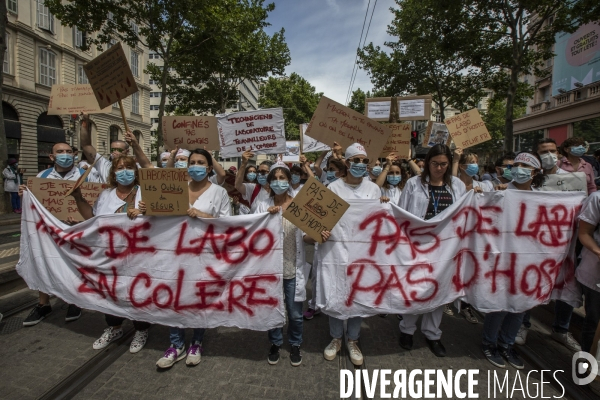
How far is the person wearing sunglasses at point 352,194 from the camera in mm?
3229

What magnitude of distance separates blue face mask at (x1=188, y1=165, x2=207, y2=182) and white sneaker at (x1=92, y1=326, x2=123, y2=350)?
1731mm

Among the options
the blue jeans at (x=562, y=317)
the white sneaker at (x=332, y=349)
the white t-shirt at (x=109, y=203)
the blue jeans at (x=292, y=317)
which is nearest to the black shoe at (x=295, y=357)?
the blue jeans at (x=292, y=317)

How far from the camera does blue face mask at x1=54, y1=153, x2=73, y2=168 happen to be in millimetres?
4234

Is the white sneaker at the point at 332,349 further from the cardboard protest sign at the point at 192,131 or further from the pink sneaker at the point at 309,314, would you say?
the cardboard protest sign at the point at 192,131

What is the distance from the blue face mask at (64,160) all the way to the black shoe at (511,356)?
5212mm

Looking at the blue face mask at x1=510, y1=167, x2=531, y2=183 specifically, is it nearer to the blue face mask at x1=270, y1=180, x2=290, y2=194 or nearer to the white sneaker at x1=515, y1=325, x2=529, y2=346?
the white sneaker at x1=515, y1=325, x2=529, y2=346

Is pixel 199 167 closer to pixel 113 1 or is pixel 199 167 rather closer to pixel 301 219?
pixel 301 219

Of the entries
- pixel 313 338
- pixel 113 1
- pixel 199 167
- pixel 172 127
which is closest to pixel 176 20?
pixel 113 1

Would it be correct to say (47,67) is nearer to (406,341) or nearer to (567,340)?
(406,341)

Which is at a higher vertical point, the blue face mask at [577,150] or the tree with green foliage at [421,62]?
the tree with green foliage at [421,62]

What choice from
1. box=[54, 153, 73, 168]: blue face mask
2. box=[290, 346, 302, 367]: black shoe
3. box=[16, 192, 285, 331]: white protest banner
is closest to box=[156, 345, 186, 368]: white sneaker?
box=[16, 192, 285, 331]: white protest banner

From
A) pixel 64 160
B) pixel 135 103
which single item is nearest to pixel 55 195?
pixel 64 160

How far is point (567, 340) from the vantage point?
352 centimetres

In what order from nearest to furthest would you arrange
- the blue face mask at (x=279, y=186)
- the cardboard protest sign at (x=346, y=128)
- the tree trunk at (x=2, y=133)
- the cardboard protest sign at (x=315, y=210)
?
1. the cardboard protest sign at (x=315, y=210)
2. the blue face mask at (x=279, y=186)
3. the cardboard protest sign at (x=346, y=128)
4. the tree trunk at (x=2, y=133)
